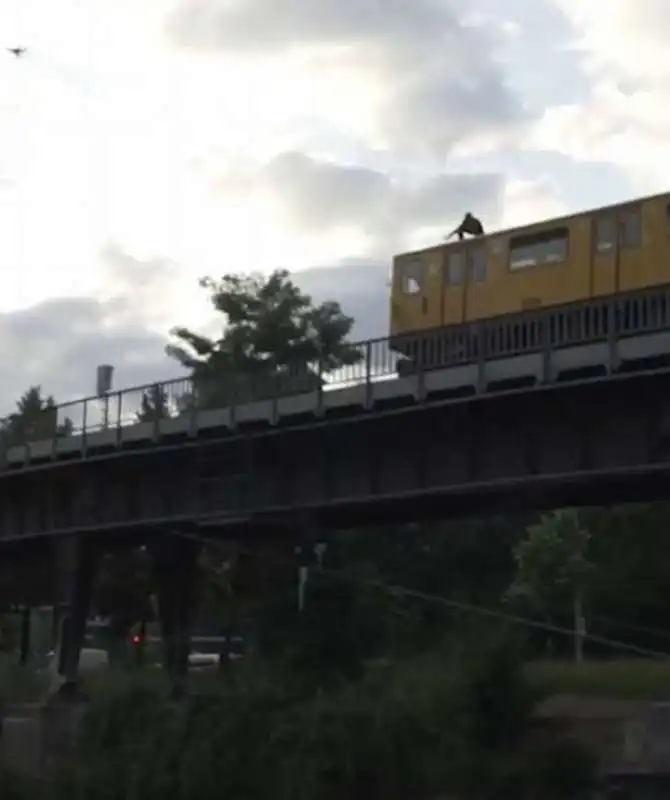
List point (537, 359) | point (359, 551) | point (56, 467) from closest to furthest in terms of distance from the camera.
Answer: point (537, 359) < point (56, 467) < point (359, 551)

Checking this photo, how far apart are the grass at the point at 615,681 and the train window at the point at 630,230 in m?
9.23

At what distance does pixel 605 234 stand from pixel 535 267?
206 centimetres

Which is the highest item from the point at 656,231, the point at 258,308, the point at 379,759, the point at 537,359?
the point at 258,308

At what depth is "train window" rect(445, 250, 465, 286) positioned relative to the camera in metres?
37.2

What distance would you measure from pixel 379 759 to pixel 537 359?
8010mm

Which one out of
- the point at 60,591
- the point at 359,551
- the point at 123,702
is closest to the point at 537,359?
the point at 123,702

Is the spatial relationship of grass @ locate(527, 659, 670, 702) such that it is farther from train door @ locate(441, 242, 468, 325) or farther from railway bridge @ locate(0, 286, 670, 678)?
train door @ locate(441, 242, 468, 325)

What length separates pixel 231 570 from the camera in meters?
60.0

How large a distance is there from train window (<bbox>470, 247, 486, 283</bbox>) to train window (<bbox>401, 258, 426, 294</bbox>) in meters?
1.64

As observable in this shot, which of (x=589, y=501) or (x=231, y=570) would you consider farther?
(x=231, y=570)

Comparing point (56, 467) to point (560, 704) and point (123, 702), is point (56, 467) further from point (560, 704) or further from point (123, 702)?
point (560, 704)

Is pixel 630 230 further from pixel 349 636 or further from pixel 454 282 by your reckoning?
pixel 349 636

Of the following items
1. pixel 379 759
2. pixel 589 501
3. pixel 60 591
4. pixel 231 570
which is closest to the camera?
pixel 379 759

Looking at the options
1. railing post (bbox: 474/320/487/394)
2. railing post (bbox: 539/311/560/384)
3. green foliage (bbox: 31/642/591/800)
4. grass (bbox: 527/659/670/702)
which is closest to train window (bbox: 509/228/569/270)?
railing post (bbox: 474/320/487/394)
